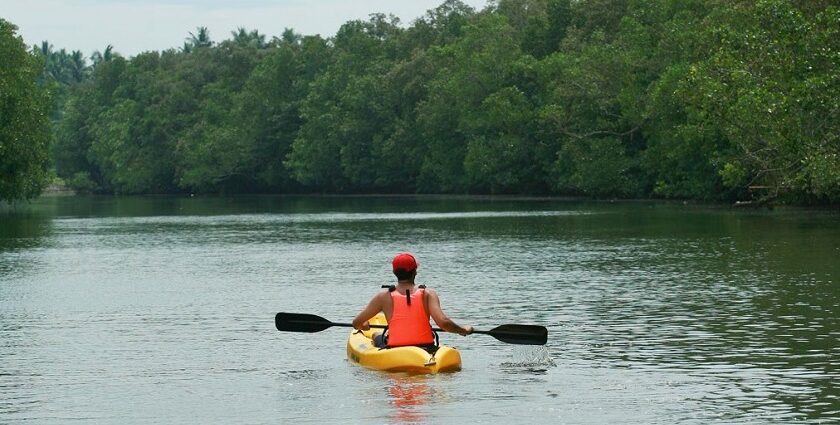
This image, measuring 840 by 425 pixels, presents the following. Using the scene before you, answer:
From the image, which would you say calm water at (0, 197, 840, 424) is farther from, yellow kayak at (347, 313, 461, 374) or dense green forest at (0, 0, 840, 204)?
dense green forest at (0, 0, 840, 204)

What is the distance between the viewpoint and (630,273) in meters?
41.2

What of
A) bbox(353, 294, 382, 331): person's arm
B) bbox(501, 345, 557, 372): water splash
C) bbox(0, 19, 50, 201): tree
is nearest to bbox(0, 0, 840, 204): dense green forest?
bbox(0, 19, 50, 201): tree

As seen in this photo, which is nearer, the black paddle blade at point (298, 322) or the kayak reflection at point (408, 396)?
the kayak reflection at point (408, 396)

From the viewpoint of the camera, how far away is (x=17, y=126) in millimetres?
85688

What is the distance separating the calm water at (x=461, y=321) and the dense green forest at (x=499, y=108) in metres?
5.84

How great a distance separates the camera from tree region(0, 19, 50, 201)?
85.2 m

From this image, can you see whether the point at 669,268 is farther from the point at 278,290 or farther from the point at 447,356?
the point at 447,356

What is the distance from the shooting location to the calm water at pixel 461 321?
19406 mm

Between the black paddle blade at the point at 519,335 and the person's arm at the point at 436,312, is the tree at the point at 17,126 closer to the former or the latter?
the black paddle blade at the point at 519,335

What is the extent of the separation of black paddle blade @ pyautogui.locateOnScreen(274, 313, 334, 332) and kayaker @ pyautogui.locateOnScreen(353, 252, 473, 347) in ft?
9.49

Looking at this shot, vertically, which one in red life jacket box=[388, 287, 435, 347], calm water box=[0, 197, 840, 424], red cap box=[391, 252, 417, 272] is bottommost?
calm water box=[0, 197, 840, 424]

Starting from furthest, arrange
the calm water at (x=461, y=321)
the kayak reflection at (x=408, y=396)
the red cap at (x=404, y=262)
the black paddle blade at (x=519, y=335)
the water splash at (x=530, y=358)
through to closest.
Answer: the water splash at (x=530, y=358)
the black paddle blade at (x=519, y=335)
the red cap at (x=404, y=262)
the calm water at (x=461, y=321)
the kayak reflection at (x=408, y=396)

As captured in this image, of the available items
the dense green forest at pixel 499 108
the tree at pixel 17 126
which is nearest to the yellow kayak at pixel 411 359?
the dense green forest at pixel 499 108

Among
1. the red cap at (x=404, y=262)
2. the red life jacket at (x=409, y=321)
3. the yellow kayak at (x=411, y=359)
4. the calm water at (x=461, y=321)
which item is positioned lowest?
the calm water at (x=461, y=321)
